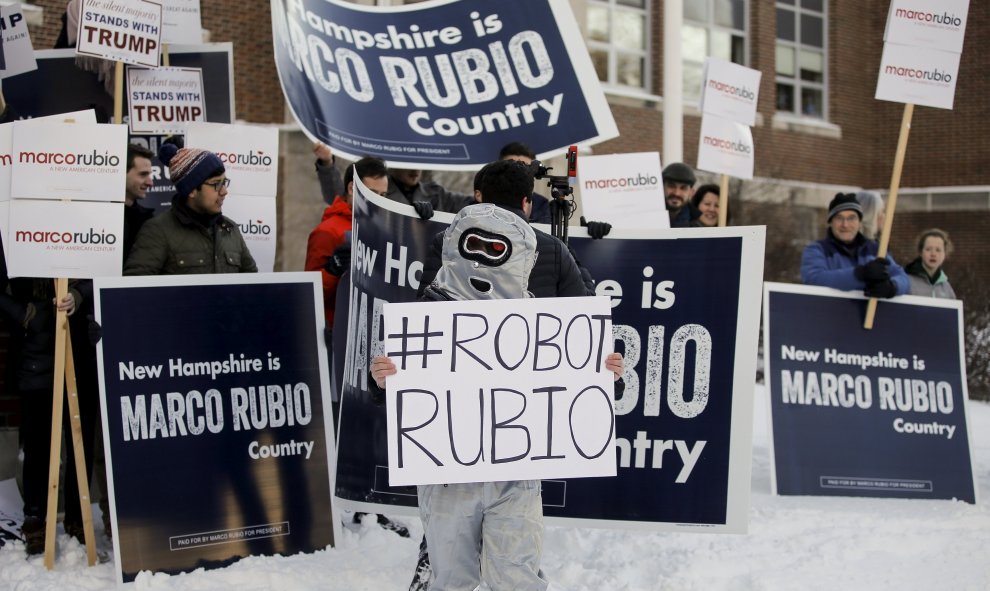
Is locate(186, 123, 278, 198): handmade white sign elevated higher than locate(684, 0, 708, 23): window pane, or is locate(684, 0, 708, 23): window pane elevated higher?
locate(684, 0, 708, 23): window pane

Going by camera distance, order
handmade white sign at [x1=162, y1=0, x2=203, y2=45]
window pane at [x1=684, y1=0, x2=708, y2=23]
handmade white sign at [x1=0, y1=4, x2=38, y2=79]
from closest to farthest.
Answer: handmade white sign at [x1=0, y1=4, x2=38, y2=79] → handmade white sign at [x1=162, y1=0, x2=203, y2=45] → window pane at [x1=684, y1=0, x2=708, y2=23]

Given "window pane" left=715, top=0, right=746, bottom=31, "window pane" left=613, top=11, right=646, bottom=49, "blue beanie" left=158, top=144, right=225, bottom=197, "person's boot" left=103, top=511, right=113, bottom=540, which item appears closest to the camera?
"blue beanie" left=158, top=144, right=225, bottom=197

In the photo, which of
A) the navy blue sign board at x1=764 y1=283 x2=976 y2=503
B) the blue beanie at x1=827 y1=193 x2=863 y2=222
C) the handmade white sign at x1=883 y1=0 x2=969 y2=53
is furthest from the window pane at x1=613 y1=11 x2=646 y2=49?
the navy blue sign board at x1=764 y1=283 x2=976 y2=503

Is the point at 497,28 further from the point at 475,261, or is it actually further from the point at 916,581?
the point at 916,581

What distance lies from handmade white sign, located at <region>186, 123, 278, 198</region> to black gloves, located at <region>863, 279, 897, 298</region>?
3.57 metres

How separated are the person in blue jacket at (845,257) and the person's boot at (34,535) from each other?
4.58 metres

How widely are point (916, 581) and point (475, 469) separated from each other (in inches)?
96.6

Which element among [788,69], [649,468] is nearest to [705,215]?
[649,468]

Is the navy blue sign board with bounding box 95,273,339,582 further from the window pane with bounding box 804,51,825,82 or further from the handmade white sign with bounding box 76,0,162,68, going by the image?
the window pane with bounding box 804,51,825,82

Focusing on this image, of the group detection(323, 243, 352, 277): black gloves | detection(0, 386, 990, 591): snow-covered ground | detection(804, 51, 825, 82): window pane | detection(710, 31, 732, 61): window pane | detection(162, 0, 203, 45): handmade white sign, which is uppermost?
detection(710, 31, 732, 61): window pane

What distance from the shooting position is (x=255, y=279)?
5273 mm

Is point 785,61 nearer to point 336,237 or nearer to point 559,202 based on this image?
point 336,237

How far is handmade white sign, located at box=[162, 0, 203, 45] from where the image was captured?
727 cm

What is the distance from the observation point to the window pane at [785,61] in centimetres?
2183
